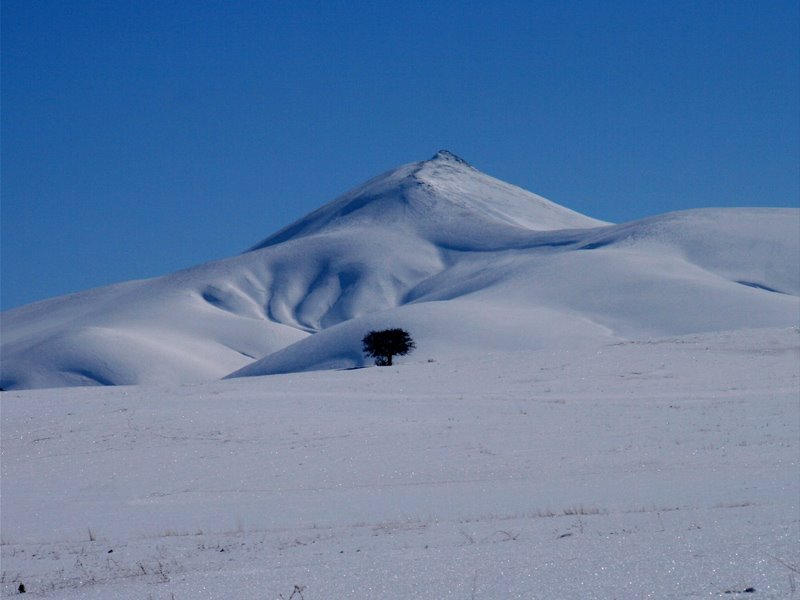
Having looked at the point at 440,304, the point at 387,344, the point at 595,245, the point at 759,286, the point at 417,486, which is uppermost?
the point at 595,245

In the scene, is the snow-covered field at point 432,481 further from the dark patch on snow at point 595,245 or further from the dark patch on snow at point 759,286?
the dark patch on snow at point 595,245

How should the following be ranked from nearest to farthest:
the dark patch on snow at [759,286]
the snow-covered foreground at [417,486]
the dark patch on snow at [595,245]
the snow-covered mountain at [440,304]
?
the snow-covered foreground at [417,486] → the snow-covered mountain at [440,304] → the dark patch on snow at [759,286] → the dark patch on snow at [595,245]

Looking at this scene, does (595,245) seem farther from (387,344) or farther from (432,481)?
(432,481)

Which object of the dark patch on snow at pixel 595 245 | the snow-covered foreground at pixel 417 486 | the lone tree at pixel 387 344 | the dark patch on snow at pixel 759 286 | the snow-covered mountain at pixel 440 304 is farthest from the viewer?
the dark patch on snow at pixel 595 245

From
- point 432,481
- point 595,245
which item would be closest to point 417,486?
point 432,481

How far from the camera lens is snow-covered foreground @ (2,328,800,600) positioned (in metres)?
8.21

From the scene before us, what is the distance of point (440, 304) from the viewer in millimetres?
112875

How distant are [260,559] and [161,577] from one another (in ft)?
3.71

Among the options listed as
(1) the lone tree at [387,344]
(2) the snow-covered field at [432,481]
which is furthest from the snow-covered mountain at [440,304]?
(2) the snow-covered field at [432,481]

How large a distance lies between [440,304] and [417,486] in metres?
95.3

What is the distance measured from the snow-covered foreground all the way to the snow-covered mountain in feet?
164

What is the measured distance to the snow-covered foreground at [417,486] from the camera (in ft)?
26.9

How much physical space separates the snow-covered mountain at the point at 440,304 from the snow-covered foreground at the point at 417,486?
50.0 m

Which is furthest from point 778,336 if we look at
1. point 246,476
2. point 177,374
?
point 177,374
